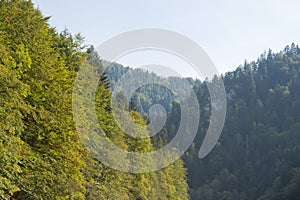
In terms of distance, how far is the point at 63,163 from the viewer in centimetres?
2867

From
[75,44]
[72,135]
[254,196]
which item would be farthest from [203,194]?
[72,135]

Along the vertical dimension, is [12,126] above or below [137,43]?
below

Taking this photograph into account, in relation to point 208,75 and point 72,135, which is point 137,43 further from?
point 72,135

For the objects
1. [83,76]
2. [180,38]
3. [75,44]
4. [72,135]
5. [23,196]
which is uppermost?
[180,38]

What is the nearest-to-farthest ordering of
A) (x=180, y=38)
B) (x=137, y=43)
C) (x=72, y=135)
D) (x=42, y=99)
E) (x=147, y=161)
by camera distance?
1. (x=42, y=99)
2. (x=72, y=135)
3. (x=137, y=43)
4. (x=180, y=38)
5. (x=147, y=161)

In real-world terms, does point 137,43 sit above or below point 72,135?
above

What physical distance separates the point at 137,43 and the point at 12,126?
1226 inches

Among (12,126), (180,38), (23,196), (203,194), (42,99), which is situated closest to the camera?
(12,126)

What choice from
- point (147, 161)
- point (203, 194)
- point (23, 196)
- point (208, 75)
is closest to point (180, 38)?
point (208, 75)

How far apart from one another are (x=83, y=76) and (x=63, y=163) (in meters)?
17.8

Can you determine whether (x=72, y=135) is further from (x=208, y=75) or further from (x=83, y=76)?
(x=208, y=75)

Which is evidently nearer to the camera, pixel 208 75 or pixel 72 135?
pixel 72 135

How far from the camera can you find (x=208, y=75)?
2327 inches

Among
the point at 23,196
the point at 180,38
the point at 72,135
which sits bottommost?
the point at 23,196
